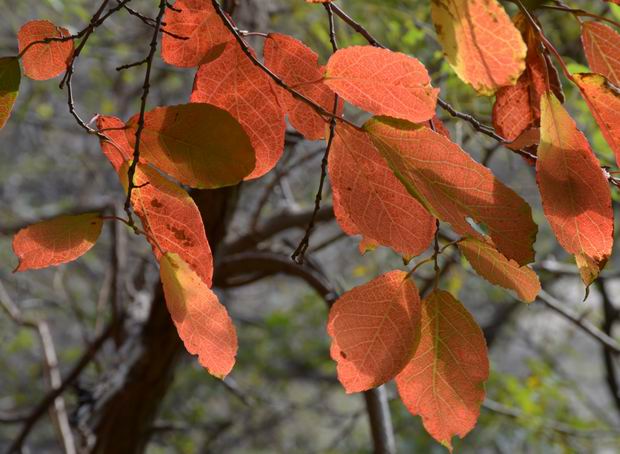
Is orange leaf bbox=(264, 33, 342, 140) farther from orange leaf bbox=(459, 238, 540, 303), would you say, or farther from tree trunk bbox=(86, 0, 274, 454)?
tree trunk bbox=(86, 0, 274, 454)

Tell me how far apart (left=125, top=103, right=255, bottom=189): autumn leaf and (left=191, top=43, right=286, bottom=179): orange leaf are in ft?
0.11

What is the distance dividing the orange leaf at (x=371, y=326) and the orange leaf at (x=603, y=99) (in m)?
0.12

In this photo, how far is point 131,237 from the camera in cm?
236

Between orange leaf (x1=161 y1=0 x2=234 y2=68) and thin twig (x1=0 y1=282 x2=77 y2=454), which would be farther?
thin twig (x1=0 y1=282 x2=77 y2=454)

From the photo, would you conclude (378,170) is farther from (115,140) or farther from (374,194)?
(115,140)

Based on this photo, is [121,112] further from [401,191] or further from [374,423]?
[401,191]

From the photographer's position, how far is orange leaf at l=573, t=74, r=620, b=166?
360mm

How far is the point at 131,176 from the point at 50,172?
3692 millimetres

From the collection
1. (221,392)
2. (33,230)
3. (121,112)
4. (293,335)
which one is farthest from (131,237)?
(33,230)

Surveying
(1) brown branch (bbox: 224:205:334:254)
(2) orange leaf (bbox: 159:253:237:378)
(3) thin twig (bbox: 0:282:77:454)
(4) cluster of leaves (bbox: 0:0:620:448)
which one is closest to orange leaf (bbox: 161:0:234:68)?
(4) cluster of leaves (bbox: 0:0:620:448)

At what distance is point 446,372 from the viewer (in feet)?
1.33

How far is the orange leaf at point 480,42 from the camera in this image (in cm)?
35

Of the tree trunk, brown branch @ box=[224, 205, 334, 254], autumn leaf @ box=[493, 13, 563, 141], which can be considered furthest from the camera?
brown branch @ box=[224, 205, 334, 254]

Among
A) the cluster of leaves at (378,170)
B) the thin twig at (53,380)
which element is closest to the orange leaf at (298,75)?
the cluster of leaves at (378,170)
